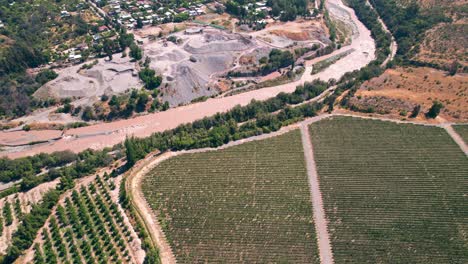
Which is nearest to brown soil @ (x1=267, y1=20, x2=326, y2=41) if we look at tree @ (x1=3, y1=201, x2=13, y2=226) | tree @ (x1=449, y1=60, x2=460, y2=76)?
tree @ (x1=449, y1=60, x2=460, y2=76)

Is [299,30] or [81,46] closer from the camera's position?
[81,46]

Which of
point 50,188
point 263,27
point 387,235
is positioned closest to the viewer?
point 387,235

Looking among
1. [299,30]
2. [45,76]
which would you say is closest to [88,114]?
[45,76]

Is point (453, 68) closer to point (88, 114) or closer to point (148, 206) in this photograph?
point (148, 206)

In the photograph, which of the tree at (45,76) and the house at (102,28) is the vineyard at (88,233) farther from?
the house at (102,28)

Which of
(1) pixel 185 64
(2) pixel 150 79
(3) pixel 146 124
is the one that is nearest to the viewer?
(3) pixel 146 124

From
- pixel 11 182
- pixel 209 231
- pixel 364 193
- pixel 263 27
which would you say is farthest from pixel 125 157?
pixel 263 27

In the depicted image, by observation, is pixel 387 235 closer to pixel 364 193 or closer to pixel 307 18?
pixel 364 193
